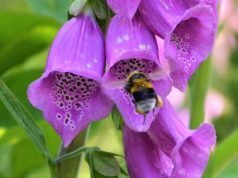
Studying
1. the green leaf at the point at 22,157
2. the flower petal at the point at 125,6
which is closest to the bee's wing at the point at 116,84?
the flower petal at the point at 125,6

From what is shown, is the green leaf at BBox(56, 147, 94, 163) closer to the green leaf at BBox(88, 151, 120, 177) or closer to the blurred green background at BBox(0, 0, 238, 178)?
the green leaf at BBox(88, 151, 120, 177)

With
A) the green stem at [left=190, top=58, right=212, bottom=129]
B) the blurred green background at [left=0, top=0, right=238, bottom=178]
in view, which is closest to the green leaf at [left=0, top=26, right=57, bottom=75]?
the blurred green background at [left=0, top=0, right=238, bottom=178]

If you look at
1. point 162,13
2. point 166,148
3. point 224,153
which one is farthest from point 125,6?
point 224,153

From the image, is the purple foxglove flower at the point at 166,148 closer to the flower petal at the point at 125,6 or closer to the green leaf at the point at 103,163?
the green leaf at the point at 103,163

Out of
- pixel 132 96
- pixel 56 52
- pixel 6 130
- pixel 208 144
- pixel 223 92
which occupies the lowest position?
pixel 223 92

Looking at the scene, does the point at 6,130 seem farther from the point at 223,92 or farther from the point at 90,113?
the point at 223,92

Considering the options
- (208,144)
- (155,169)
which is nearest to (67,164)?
(155,169)
